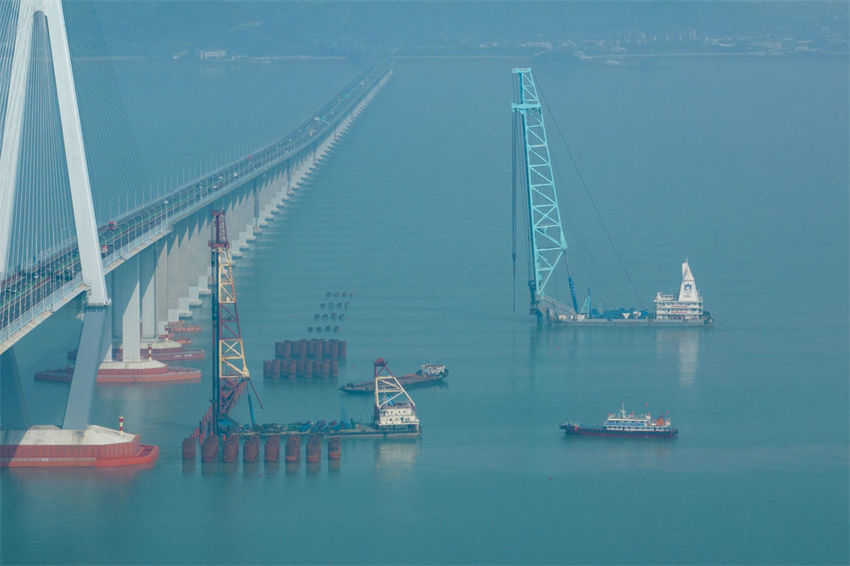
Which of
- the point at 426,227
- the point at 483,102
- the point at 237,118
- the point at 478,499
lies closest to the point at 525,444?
the point at 478,499

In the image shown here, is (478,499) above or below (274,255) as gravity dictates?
below

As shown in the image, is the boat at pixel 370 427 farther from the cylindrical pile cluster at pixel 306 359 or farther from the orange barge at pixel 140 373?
the orange barge at pixel 140 373

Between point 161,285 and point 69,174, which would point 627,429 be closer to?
point 69,174

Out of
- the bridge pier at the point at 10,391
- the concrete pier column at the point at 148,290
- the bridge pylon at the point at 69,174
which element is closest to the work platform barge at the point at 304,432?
the bridge pylon at the point at 69,174

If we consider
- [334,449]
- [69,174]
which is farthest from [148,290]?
[334,449]

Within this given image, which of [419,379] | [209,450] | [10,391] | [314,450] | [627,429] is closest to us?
[10,391]

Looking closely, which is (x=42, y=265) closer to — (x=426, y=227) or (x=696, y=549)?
(x=696, y=549)
